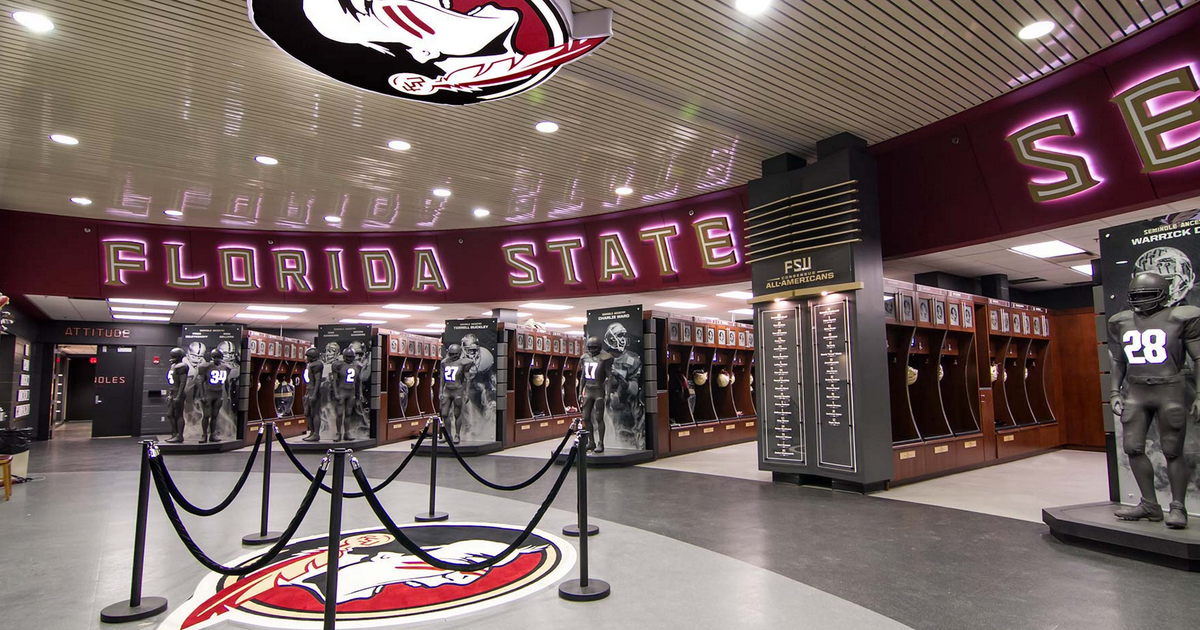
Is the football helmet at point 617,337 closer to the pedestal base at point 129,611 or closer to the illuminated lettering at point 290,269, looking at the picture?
the illuminated lettering at point 290,269

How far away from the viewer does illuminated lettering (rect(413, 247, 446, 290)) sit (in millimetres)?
12453

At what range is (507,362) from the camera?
1264 centimetres

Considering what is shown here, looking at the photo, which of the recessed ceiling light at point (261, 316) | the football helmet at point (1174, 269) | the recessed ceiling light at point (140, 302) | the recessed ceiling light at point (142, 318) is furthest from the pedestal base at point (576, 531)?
the recessed ceiling light at point (142, 318)

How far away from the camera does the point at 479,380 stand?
12.0m

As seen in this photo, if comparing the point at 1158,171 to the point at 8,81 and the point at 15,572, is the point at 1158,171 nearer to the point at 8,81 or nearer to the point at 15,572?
the point at 15,572

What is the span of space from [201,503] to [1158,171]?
10200 mm

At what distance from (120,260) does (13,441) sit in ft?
14.7

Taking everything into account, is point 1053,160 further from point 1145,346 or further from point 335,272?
point 335,272

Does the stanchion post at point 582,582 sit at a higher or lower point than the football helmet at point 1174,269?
lower

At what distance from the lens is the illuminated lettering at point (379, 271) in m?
12.5

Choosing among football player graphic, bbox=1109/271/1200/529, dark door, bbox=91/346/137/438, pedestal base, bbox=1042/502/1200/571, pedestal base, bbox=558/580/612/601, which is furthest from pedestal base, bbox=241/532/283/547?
dark door, bbox=91/346/137/438

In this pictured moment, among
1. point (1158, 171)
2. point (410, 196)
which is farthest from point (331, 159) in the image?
point (1158, 171)

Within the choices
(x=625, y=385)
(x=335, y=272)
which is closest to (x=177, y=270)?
(x=335, y=272)

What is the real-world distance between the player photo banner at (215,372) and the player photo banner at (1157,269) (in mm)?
13778
